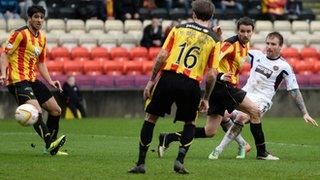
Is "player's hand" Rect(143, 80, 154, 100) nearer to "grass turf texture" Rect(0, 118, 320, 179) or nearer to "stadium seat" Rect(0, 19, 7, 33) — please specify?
"grass turf texture" Rect(0, 118, 320, 179)

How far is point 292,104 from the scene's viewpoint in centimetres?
2650

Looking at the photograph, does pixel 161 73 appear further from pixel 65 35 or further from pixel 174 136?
pixel 65 35

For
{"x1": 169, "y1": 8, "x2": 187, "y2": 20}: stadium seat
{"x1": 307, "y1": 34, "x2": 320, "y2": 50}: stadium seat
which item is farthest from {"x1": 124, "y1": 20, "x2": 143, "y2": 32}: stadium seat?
{"x1": 307, "y1": 34, "x2": 320, "y2": 50}: stadium seat

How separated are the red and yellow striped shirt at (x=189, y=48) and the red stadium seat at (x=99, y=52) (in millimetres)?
16236

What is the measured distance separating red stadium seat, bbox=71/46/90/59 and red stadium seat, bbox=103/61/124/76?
76 cm

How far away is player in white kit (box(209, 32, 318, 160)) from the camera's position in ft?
46.9

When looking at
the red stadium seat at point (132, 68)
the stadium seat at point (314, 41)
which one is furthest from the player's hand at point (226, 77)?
the stadium seat at point (314, 41)

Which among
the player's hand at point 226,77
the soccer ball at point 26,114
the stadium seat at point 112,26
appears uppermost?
the player's hand at point 226,77

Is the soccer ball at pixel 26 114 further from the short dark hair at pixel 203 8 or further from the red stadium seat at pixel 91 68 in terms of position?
the red stadium seat at pixel 91 68

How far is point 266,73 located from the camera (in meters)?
14.5

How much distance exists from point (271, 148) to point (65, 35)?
42.9 feet

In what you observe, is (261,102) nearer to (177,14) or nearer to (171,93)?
(171,93)

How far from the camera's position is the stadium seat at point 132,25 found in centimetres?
2936

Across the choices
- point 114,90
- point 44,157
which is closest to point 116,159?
point 44,157
